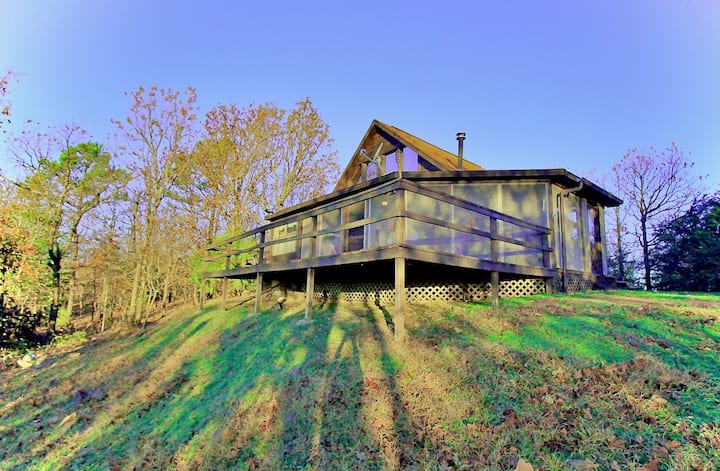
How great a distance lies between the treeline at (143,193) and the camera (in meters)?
16.6

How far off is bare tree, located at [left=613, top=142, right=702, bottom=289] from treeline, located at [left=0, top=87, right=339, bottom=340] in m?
18.3

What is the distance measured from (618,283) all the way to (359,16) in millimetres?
14165

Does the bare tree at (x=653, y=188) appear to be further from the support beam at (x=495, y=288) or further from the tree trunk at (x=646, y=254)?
the support beam at (x=495, y=288)

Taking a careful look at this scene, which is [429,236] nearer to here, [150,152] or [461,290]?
[461,290]

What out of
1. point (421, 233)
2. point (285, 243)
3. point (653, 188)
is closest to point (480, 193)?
point (421, 233)

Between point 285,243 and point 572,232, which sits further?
point 285,243

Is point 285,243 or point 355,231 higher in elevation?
point 355,231

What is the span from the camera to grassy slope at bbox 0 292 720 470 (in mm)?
3604

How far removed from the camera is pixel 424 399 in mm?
4676

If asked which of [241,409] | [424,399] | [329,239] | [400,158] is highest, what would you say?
[400,158]

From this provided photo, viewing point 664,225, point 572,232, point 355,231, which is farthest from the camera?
point 664,225

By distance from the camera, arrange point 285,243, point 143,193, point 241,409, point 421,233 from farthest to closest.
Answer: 1. point 143,193
2. point 285,243
3. point 421,233
4. point 241,409

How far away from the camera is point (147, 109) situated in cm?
1819

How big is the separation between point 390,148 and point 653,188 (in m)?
18.4
